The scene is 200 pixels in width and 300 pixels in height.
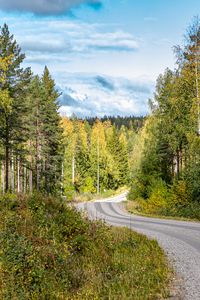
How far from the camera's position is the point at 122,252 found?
12602mm

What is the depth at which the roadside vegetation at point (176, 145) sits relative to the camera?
2652cm

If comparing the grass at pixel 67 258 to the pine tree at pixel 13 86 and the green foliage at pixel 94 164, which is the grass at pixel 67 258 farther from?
the green foliage at pixel 94 164

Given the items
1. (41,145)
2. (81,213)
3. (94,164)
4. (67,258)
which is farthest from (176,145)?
(94,164)

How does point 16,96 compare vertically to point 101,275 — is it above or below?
above

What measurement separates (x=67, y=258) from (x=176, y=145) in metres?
27.9

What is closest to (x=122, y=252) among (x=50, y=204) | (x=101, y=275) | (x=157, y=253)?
(x=157, y=253)

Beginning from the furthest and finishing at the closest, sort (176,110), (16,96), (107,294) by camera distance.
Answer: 1. (16,96)
2. (176,110)
3. (107,294)

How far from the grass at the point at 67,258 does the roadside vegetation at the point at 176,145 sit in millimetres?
13913

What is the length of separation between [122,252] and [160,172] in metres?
30.6

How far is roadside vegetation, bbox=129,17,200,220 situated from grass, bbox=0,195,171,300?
13.9m

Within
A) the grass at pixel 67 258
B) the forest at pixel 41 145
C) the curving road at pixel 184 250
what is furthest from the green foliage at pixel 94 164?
the grass at pixel 67 258

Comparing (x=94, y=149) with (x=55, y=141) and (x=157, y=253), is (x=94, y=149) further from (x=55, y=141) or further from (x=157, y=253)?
(x=157, y=253)

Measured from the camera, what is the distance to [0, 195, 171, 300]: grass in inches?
352

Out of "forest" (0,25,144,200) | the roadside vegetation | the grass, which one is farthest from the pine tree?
the grass
